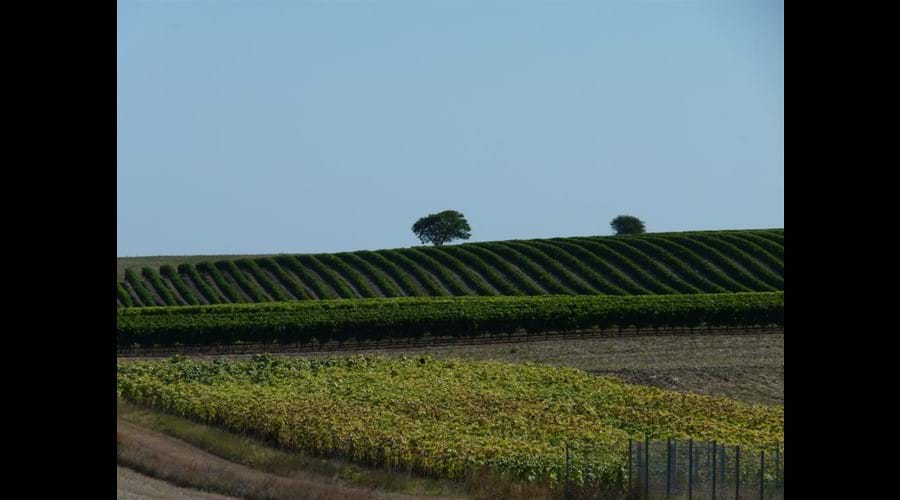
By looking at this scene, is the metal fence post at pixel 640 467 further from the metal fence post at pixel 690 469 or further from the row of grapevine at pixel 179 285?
the row of grapevine at pixel 179 285

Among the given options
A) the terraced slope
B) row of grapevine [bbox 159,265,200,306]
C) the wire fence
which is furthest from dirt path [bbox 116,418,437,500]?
the terraced slope

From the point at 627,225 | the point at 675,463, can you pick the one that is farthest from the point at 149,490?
the point at 627,225

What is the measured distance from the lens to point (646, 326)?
8206 cm

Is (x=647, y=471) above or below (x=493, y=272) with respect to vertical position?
below

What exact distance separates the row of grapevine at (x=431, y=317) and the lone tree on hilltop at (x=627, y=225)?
307 ft

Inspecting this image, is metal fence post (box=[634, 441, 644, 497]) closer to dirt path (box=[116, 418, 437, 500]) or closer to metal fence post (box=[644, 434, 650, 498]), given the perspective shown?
metal fence post (box=[644, 434, 650, 498])

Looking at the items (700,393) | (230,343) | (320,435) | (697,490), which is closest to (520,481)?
(697,490)

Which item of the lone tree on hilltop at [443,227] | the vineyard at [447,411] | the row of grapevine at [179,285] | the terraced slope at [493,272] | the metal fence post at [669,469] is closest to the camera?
the metal fence post at [669,469]

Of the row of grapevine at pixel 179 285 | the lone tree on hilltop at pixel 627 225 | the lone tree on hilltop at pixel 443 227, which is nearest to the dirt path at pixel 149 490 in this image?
the row of grapevine at pixel 179 285

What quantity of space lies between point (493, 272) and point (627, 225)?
7791 centimetres

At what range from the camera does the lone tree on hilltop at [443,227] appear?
165000 millimetres

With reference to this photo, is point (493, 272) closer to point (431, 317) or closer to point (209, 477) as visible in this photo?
point (431, 317)

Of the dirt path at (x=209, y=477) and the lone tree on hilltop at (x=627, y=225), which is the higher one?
the lone tree on hilltop at (x=627, y=225)

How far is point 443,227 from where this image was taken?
165375mm
